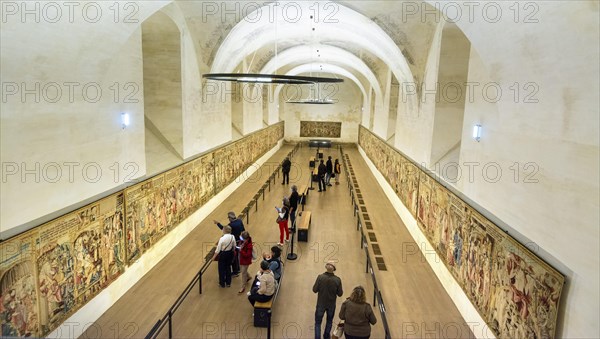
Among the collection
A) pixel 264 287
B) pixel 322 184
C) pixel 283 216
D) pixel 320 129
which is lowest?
pixel 322 184

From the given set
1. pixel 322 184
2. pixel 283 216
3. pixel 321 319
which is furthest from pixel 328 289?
pixel 322 184

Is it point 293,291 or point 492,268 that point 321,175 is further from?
point 492,268

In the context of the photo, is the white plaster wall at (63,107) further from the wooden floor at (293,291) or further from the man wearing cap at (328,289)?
the man wearing cap at (328,289)

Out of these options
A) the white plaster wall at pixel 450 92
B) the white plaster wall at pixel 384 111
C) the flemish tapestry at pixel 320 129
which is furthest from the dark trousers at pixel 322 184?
the flemish tapestry at pixel 320 129

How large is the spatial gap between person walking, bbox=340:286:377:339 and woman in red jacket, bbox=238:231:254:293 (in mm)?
2825

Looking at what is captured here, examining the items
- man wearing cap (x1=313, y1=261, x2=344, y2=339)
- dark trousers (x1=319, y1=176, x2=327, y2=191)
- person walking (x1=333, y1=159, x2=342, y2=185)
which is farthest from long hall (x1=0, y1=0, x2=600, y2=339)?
person walking (x1=333, y1=159, x2=342, y2=185)

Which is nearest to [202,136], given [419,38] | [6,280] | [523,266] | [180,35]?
[180,35]

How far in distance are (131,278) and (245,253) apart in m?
2.43

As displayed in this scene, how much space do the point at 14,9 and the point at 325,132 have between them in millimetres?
29701

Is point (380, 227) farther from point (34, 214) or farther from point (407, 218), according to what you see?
point (34, 214)

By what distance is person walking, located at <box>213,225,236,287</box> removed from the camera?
297 inches

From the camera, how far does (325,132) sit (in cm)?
3409

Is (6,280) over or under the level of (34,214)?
under

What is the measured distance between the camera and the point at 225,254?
25.1 ft
